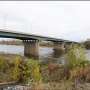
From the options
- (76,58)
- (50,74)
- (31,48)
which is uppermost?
(76,58)

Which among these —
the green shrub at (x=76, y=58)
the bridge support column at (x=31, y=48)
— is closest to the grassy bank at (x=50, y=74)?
the green shrub at (x=76, y=58)

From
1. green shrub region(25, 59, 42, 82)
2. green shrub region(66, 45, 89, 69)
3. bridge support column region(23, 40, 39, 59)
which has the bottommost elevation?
bridge support column region(23, 40, 39, 59)

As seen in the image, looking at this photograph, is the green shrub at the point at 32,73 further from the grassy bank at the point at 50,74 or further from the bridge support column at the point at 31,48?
the bridge support column at the point at 31,48

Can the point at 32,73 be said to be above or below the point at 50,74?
above

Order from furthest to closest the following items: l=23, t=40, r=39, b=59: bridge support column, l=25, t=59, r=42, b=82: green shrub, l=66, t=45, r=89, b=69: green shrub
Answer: l=23, t=40, r=39, b=59: bridge support column
l=66, t=45, r=89, b=69: green shrub
l=25, t=59, r=42, b=82: green shrub

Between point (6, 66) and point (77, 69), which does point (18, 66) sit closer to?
point (77, 69)

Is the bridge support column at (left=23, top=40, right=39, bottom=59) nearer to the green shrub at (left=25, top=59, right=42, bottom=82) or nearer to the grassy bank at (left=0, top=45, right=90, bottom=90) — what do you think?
the grassy bank at (left=0, top=45, right=90, bottom=90)

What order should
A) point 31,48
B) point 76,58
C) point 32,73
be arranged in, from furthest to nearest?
point 31,48, point 76,58, point 32,73

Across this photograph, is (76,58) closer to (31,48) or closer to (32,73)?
(32,73)

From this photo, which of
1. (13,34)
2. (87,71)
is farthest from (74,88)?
(13,34)

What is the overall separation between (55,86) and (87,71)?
529cm

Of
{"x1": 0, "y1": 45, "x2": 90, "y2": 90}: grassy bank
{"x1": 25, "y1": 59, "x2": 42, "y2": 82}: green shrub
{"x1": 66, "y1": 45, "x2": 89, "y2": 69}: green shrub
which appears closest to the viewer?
{"x1": 0, "y1": 45, "x2": 90, "y2": 90}: grassy bank

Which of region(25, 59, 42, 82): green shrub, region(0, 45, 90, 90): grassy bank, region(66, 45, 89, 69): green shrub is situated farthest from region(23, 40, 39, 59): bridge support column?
region(25, 59, 42, 82): green shrub

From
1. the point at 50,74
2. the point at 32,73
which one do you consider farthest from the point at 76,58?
the point at 32,73
